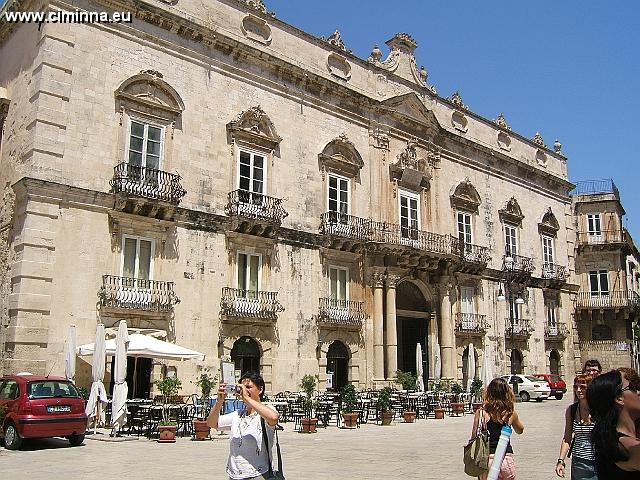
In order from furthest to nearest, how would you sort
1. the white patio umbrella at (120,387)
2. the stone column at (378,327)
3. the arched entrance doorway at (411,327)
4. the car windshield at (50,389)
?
the arched entrance doorway at (411,327)
the stone column at (378,327)
the white patio umbrella at (120,387)
the car windshield at (50,389)

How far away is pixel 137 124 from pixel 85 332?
6.68m

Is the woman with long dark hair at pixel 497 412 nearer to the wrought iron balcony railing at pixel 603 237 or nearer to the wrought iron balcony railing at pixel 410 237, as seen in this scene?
the wrought iron balcony railing at pixel 410 237

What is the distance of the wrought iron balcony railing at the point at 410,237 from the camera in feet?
87.7

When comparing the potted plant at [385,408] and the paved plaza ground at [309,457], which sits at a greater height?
the potted plant at [385,408]

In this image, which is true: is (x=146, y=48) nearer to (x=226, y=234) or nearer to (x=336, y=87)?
(x=226, y=234)

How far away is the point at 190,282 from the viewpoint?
20.8 meters

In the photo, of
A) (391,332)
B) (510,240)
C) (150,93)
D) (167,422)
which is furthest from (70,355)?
(510,240)

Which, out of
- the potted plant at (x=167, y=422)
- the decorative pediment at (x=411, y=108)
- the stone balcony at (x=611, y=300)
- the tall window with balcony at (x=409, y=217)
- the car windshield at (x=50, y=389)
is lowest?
the potted plant at (x=167, y=422)

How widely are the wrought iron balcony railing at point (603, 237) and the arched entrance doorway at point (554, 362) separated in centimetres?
1010

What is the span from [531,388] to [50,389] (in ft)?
77.1

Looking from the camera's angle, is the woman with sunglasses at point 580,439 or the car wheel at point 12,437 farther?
the car wheel at point 12,437

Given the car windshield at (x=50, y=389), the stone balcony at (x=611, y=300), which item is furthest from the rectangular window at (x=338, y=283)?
the stone balcony at (x=611, y=300)

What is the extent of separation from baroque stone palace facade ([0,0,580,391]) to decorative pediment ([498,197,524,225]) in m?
0.90

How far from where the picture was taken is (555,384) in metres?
33.0
